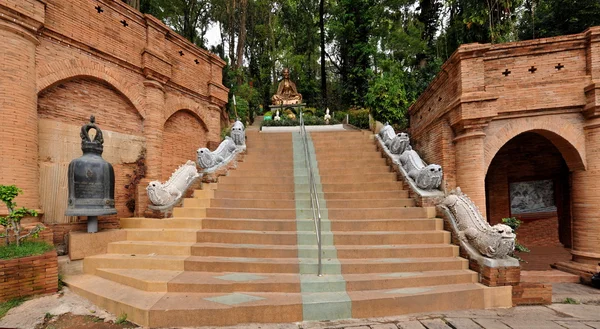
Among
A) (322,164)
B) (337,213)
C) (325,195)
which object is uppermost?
(322,164)

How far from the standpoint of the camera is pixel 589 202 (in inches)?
262

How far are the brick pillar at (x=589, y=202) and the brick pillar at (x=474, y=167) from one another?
2194 millimetres

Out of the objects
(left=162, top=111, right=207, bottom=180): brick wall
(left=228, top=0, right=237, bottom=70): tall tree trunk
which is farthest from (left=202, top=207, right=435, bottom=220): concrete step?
(left=228, top=0, right=237, bottom=70): tall tree trunk

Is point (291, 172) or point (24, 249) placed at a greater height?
point (291, 172)

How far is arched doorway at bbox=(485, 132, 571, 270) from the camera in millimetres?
9383

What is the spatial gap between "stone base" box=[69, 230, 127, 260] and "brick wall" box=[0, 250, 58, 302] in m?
0.57

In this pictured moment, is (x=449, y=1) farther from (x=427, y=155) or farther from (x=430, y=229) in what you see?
(x=430, y=229)

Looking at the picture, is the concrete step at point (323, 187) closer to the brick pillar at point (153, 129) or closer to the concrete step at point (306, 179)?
the concrete step at point (306, 179)

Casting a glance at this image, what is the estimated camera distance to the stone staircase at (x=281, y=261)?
367cm

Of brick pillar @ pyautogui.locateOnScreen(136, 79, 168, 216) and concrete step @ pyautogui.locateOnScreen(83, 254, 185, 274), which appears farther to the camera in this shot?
brick pillar @ pyautogui.locateOnScreen(136, 79, 168, 216)

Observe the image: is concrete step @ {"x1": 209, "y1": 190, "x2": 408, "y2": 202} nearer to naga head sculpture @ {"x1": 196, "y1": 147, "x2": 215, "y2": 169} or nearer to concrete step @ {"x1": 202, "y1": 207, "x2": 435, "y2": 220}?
concrete step @ {"x1": 202, "y1": 207, "x2": 435, "y2": 220}

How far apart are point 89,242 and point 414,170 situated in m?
6.45

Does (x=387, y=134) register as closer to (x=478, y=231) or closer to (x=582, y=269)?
(x=478, y=231)

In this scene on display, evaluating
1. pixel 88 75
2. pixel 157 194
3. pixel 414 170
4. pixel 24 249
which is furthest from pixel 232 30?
pixel 24 249
